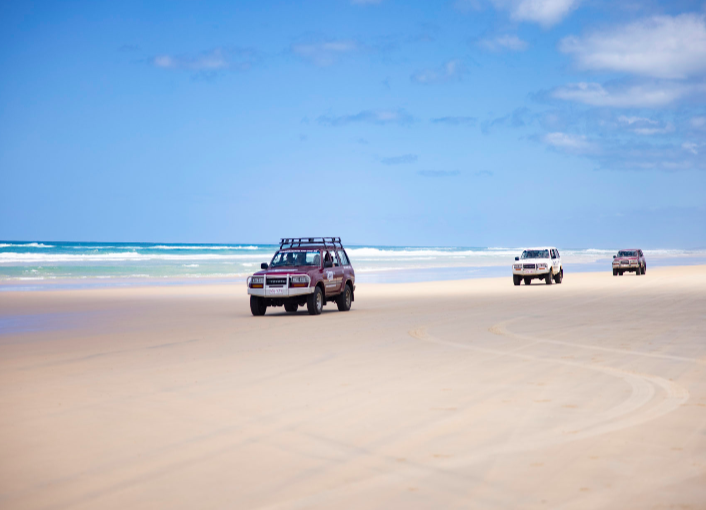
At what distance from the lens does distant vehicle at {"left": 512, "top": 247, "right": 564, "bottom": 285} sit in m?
36.7

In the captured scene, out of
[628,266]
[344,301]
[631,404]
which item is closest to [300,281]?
[344,301]

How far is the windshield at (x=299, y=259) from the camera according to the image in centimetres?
2153

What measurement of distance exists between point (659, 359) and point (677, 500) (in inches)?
265

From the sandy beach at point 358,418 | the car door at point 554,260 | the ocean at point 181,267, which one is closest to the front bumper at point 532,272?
the car door at point 554,260

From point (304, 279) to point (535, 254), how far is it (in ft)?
70.1

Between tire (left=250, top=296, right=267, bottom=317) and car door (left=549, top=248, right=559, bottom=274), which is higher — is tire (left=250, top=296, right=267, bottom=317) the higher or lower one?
the lower one

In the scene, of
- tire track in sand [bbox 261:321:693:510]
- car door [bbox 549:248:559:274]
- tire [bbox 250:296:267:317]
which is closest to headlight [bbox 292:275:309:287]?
tire [bbox 250:296:267:317]

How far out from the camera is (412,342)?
13.9m

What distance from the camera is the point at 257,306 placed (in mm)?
20797

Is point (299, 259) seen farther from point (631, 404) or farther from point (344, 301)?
point (631, 404)

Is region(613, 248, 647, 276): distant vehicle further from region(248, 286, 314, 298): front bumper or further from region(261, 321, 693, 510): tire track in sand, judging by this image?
region(261, 321, 693, 510): tire track in sand

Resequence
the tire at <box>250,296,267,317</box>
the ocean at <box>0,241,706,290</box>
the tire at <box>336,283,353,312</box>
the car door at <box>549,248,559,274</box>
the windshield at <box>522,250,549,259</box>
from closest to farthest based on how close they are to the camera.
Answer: the tire at <box>250,296,267,317</box>, the tire at <box>336,283,353,312</box>, the car door at <box>549,248,559,274</box>, the windshield at <box>522,250,549,259</box>, the ocean at <box>0,241,706,290</box>

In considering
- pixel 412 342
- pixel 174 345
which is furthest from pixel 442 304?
pixel 174 345

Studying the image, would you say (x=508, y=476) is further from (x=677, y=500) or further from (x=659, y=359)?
(x=659, y=359)
